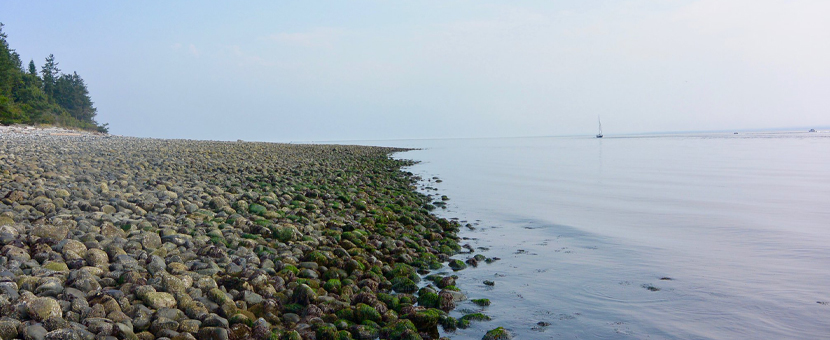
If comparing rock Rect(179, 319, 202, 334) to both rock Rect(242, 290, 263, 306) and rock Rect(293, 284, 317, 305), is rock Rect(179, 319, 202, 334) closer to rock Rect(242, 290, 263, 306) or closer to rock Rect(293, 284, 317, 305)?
rock Rect(242, 290, 263, 306)

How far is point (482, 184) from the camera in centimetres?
2266

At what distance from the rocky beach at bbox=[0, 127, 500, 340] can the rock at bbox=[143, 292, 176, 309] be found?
0.01m

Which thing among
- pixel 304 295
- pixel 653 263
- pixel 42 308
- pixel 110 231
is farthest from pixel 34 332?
pixel 653 263

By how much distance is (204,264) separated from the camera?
5.94m

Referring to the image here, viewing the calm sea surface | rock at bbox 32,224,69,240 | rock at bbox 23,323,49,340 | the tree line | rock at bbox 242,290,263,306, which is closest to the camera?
rock at bbox 23,323,49,340

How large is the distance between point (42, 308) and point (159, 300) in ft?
2.95

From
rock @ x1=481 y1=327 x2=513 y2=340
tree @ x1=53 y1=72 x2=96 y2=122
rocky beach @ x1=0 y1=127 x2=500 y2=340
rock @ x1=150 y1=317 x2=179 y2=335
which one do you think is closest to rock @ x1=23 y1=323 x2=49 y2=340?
rocky beach @ x1=0 y1=127 x2=500 y2=340

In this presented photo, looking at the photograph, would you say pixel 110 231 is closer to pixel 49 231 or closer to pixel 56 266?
pixel 49 231

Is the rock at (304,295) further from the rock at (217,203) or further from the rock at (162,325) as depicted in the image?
the rock at (217,203)

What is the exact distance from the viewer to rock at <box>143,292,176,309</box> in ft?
15.3

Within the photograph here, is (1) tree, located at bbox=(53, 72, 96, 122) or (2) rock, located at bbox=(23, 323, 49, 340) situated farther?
(1) tree, located at bbox=(53, 72, 96, 122)

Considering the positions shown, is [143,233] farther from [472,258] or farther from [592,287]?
[592,287]

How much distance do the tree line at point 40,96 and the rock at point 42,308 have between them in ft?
136

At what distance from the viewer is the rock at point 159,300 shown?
15.3 feet
